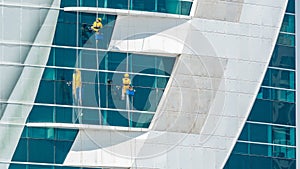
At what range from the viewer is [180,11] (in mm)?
73375

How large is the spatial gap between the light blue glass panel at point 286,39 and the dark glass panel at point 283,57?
0.18 meters

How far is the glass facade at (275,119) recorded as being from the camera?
243ft

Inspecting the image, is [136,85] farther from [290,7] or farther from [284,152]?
[290,7]

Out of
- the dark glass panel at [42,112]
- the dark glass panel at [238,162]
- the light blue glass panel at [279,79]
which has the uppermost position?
the light blue glass panel at [279,79]

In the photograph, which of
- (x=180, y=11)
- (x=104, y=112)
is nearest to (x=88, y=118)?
(x=104, y=112)

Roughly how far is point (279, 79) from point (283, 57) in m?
1.05

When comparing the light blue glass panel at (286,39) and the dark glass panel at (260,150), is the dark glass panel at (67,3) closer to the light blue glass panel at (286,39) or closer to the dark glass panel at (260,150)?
the light blue glass panel at (286,39)

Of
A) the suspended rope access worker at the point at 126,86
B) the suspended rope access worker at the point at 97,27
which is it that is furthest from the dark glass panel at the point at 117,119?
the suspended rope access worker at the point at 97,27

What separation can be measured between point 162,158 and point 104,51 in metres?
5.29

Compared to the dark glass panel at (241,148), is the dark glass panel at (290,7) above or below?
above

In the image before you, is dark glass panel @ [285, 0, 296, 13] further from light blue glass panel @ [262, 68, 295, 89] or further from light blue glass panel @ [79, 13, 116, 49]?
light blue glass panel @ [79, 13, 116, 49]

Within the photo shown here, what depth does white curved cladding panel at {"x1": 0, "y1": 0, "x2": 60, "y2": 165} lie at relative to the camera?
234ft

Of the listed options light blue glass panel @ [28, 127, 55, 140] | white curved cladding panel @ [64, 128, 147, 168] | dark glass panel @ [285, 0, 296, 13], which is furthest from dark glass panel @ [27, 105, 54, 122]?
dark glass panel @ [285, 0, 296, 13]

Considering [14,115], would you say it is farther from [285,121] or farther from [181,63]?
[285,121]
